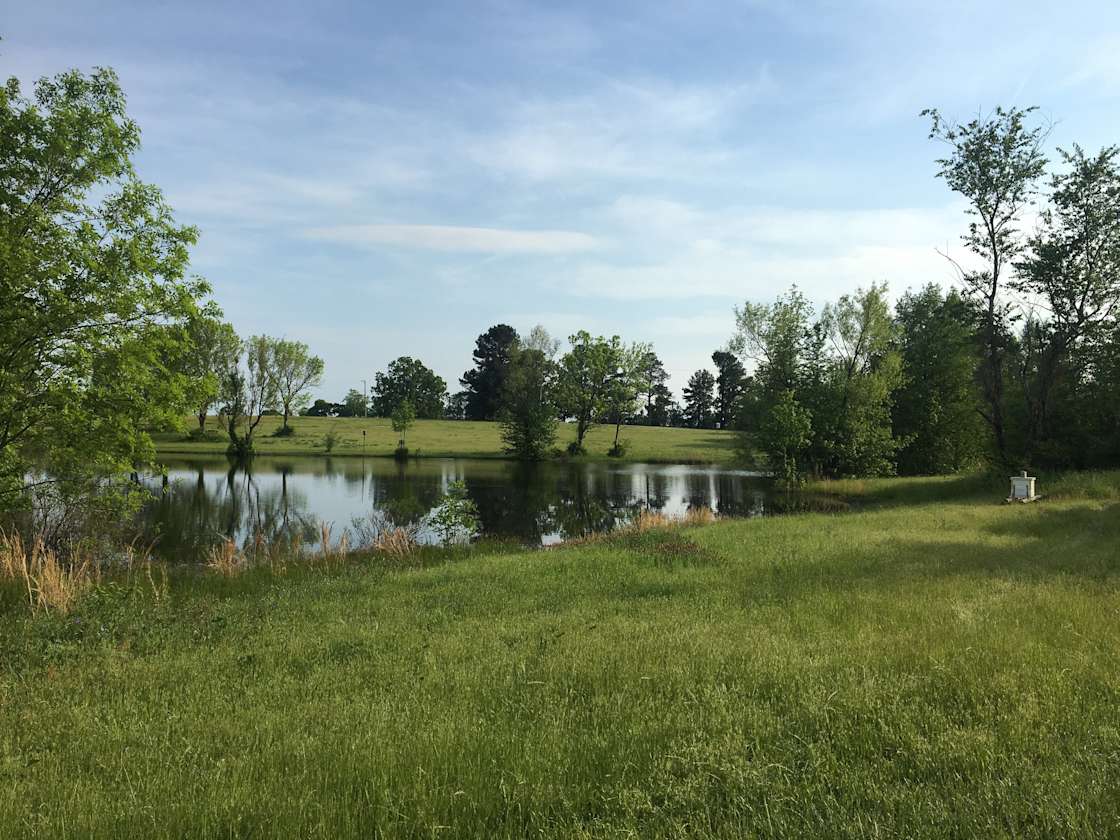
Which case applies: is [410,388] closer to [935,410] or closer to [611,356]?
[611,356]

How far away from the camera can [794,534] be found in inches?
658

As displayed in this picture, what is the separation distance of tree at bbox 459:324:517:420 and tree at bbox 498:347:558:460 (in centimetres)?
4099

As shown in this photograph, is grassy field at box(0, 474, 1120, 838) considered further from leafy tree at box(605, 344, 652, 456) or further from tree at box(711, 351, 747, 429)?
tree at box(711, 351, 747, 429)

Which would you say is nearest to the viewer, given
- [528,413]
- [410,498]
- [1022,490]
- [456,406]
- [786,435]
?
[1022,490]

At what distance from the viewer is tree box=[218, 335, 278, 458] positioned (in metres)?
71.2

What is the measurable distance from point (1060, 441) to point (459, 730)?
3495 centimetres

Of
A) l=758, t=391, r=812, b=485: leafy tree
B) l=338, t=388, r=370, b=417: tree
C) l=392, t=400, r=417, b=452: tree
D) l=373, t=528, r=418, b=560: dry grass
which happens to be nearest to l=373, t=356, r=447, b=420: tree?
l=338, t=388, r=370, b=417: tree

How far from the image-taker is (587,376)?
7662 centimetres

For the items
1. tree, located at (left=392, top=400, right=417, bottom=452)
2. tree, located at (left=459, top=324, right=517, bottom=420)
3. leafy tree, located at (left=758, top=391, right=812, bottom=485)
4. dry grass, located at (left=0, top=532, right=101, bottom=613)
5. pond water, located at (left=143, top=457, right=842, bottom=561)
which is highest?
tree, located at (left=459, top=324, right=517, bottom=420)

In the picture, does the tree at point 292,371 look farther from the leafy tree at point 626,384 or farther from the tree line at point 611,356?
the leafy tree at point 626,384

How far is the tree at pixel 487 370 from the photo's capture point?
11550cm

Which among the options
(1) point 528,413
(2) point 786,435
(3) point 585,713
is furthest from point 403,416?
(3) point 585,713

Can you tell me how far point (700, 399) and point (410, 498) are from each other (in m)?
105

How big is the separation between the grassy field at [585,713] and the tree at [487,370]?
106 meters
